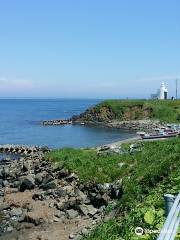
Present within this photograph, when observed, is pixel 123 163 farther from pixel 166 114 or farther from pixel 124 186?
pixel 166 114

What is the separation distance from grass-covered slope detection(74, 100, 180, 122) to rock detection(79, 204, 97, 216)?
180 feet

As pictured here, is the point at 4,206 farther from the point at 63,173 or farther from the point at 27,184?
the point at 63,173

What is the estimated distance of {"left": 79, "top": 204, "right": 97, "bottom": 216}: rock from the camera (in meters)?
20.6

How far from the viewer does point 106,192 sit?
22.5 metres

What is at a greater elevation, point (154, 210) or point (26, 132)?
point (154, 210)

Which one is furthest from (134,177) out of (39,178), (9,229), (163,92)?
(163,92)

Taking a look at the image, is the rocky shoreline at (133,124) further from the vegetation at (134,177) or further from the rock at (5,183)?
the rock at (5,183)

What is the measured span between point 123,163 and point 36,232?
30.9 ft

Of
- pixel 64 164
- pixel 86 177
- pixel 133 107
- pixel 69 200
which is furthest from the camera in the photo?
pixel 133 107

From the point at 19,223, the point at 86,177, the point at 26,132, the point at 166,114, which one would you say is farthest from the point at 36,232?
the point at 166,114

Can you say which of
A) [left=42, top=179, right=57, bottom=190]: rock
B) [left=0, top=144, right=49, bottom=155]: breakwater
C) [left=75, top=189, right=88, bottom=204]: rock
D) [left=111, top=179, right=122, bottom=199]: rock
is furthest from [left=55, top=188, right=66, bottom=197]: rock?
[left=0, top=144, right=49, bottom=155]: breakwater

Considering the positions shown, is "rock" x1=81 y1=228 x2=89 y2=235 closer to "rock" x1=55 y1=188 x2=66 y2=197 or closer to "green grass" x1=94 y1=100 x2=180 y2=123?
"rock" x1=55 y1=188 x2=66 y2=197

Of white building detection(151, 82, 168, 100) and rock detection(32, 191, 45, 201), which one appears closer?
→ rock detection(32, 191, 45, 201)

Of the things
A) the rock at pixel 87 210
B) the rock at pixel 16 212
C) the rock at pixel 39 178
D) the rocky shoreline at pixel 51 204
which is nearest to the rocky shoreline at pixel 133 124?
the rock at pixel 39 178
